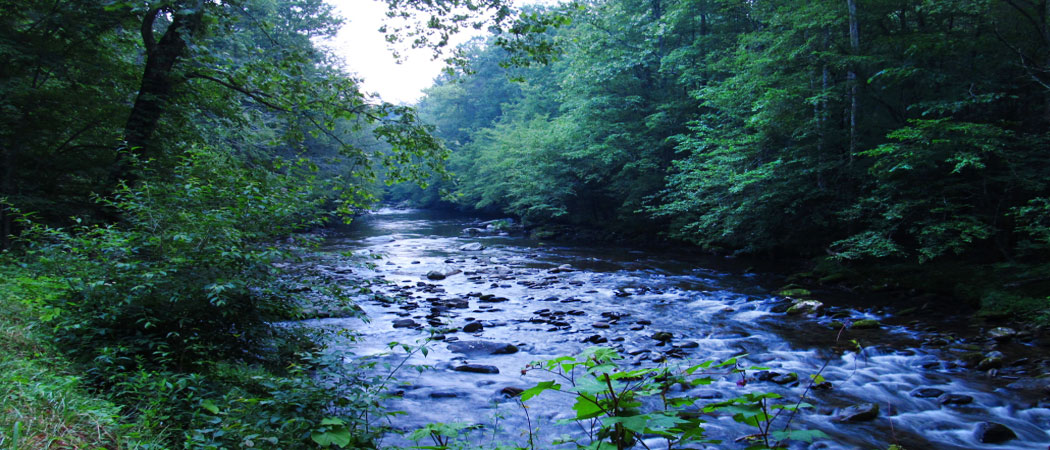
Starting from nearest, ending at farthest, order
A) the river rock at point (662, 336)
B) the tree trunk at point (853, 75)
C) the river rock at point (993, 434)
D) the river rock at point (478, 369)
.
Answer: the river rock at point (993, 434), the river rock at point (478, 369), the river rock at point (662, 336), the tree trunk at point (853, 75)

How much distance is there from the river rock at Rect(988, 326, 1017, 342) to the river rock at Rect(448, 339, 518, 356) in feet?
21.2

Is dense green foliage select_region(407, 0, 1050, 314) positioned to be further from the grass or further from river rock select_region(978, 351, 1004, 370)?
the grass

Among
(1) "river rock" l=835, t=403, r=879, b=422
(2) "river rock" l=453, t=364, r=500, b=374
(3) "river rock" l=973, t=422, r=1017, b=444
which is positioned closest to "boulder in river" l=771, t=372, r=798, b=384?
(1) "river rock" l=835, t=403, r=879, b=422

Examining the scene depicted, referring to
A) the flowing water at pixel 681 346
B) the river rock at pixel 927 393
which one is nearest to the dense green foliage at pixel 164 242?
the flowing water at pixel 681 346

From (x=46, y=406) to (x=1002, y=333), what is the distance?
981cm

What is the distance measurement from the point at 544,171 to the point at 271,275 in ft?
62.7

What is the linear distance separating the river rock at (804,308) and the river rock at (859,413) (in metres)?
3.97

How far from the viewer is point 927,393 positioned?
16.7 ft

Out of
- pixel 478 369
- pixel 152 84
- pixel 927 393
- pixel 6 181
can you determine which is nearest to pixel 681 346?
pixel 927 393

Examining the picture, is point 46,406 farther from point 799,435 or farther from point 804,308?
point 804,308

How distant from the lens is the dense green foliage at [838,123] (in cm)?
848

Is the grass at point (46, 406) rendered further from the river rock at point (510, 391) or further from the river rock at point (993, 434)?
the river rock at point (993, 434)

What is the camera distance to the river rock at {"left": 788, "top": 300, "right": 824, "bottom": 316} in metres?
8.38

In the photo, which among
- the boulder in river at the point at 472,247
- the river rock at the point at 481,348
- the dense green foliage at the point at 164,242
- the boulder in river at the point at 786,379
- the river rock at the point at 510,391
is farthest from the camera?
the boulder in river at the point at 472,247
